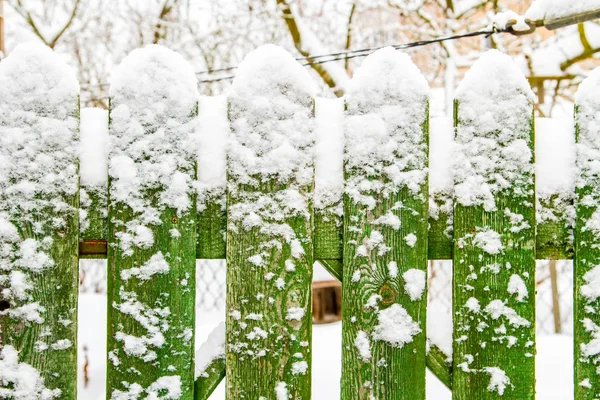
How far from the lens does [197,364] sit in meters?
1.24

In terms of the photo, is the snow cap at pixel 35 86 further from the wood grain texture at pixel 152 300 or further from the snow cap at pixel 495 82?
the snow cap at pixel 495 82

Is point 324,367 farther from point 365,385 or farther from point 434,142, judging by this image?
point 434,142

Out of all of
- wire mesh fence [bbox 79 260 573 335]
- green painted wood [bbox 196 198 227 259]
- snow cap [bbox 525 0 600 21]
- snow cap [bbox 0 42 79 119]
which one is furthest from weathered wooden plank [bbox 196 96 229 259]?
wire mesh fence [bbox 79 260 573 335]

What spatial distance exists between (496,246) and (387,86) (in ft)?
1.60

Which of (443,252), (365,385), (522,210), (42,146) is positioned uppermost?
(42,146)

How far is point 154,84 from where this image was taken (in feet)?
3.91

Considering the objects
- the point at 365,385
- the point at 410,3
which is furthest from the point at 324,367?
the point at 410,3

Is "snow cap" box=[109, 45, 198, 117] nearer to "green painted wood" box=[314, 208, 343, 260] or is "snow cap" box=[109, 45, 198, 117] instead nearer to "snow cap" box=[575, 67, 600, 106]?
"green painted wood" box=[314, 208, 343, 260]

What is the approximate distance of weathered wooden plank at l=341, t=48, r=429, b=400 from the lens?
1.19 metres

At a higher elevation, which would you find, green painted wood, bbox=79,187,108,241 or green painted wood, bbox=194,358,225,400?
green painted wood, bbox=79,187,108,241

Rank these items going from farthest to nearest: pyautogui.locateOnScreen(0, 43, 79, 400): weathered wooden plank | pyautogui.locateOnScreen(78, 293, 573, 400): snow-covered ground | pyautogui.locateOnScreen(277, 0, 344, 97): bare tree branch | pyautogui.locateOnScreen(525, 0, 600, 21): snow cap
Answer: pyautogui.locateOnScreen(277, 0, 344, 97): bare tree branch < pyautogui.locateOnScreen(525, 0, 600, 21): snow cap < pyautogui.locateOnScreen(78, 293, 573, 400): snow-covered ground < pyautogui.locateOnScreen(0, 43, 79, 400): weathered wooden plank

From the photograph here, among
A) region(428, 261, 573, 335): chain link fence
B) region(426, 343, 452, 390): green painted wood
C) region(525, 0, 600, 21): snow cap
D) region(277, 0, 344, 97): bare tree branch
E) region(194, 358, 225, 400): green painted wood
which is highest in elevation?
region(277, 0, 344, 97): bare tree branch

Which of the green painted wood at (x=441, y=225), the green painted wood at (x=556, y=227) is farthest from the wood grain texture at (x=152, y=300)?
the green painted wood at (x=556, y=227)

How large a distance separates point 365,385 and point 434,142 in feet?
2.11
